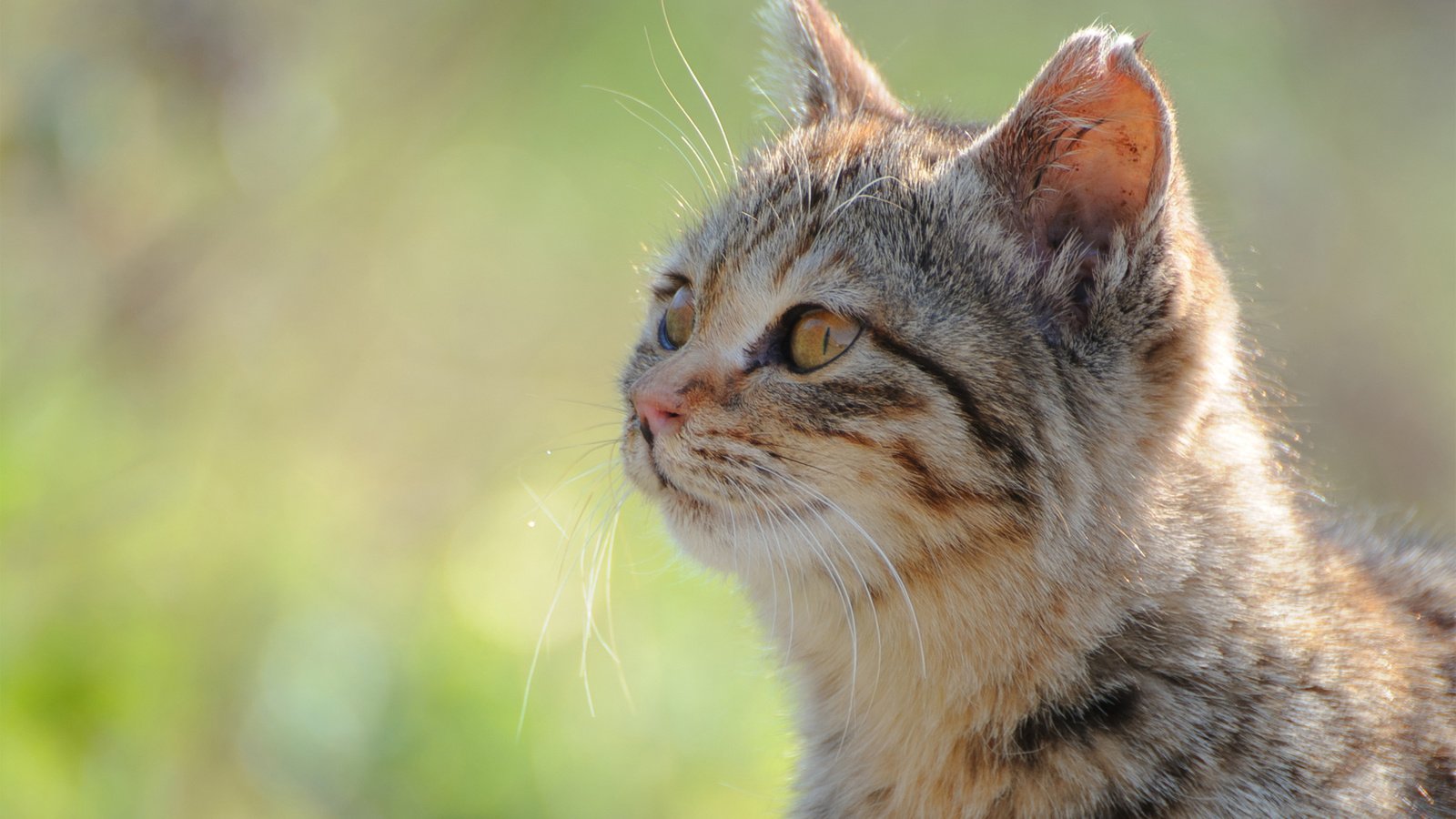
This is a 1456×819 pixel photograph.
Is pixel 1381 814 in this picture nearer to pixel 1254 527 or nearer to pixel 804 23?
pixel 1254 527

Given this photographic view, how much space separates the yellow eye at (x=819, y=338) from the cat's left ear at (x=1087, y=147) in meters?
0.37

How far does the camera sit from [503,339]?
6383 millimetres

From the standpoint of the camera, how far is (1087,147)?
215cm

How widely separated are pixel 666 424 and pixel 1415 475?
526cm

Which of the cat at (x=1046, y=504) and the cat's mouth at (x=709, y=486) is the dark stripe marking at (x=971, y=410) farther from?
the cat's mouth at (x=709, y=486)

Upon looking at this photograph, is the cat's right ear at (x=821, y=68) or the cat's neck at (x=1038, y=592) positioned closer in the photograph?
the cat's neck at (x=1038, y=592)

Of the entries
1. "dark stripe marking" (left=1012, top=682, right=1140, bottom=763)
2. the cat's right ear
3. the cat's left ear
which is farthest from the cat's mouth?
the cat's right ear

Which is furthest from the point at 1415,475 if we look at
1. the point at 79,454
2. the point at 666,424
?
the point at 79,454

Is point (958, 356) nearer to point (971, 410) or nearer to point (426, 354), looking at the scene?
point (971, 410)

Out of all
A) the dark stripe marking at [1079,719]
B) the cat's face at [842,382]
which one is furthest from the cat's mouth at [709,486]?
the dark stripe marking at [1079,719]

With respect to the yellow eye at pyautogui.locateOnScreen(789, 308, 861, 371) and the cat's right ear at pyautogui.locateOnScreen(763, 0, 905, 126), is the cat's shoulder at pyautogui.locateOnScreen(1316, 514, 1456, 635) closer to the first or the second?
the yellow eye at pyautogui.locateOnScreen(789, 308, 861, 371)

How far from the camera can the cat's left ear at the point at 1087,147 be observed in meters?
2.05

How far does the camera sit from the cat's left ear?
6.74 ft

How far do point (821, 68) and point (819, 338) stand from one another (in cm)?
98
